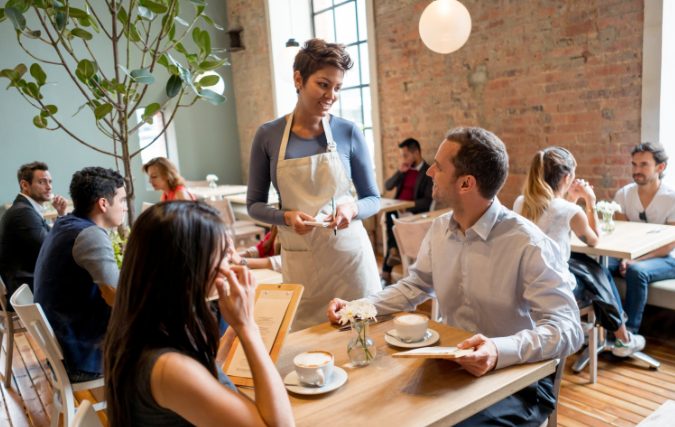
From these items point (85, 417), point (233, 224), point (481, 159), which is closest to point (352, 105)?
point (233, 224)

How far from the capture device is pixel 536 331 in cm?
134

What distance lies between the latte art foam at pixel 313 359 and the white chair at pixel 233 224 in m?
3.76

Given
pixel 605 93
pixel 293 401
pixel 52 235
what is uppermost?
pixel 605 93

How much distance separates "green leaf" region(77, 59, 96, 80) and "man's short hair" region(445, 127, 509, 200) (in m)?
1.45

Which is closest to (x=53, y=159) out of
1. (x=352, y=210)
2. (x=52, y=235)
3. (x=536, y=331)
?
(x=52, y=235)

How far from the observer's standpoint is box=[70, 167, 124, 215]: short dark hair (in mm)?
2123

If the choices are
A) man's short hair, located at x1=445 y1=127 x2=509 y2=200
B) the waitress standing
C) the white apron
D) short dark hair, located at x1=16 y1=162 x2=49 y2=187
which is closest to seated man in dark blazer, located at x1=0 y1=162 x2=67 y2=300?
short dark hair, located at x1=16 y1=162 x2=49 y2=187

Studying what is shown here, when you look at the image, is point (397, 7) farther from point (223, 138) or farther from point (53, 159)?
point (53, 159)

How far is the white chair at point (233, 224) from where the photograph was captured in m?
5.01

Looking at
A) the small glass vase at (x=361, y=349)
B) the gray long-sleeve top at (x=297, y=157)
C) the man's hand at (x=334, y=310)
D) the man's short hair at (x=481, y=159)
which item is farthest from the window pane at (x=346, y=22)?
the small glass vase at (x=361, y=349)

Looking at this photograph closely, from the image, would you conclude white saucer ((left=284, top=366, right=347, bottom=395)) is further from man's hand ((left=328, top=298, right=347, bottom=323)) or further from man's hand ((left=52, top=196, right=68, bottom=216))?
man's hand ((left=52, top=196, right=68, bottom=216))

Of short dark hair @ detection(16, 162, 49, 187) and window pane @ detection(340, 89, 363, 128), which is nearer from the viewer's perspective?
short dark hair @ detection(16, 162, 49, 187)

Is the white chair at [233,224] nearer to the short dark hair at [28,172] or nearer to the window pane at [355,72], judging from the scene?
the short dark hair at [28,172]

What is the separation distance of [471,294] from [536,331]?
0.28 metres
